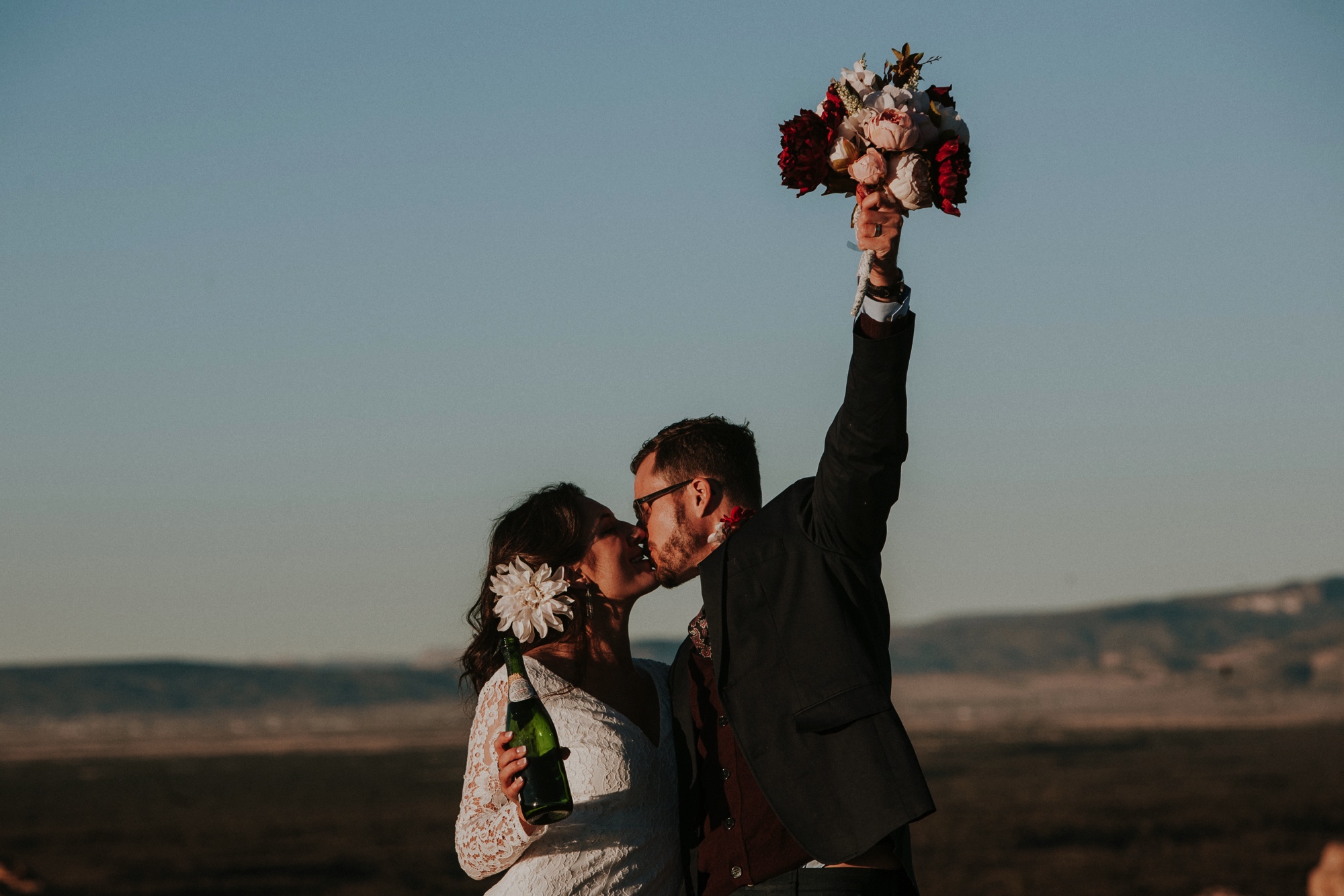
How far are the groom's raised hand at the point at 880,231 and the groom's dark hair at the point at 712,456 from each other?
1133 mm

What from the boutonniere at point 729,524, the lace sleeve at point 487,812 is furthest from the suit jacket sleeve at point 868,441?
the lace sleeve at point 487,812

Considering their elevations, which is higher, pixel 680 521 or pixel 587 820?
pixel 680 521

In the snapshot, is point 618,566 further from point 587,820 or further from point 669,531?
point 587,820

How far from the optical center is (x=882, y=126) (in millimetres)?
3637

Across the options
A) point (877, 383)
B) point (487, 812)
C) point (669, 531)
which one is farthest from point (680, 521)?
point (877, 383)

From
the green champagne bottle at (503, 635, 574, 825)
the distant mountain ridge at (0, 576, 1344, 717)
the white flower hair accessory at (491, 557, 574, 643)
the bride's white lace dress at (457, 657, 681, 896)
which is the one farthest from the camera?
the distant mountain ridge at (0, 576, 1344, 717)

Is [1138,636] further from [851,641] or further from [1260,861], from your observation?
[851,641]

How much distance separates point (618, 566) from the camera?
4.98 metres

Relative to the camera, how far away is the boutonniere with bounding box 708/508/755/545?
176 inches

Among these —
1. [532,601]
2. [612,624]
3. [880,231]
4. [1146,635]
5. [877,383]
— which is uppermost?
[880,231]

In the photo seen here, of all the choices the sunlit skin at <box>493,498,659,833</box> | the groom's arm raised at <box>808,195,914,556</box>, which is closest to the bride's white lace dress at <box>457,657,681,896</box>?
the sunlit skin at <box>493,498,659,833</box>

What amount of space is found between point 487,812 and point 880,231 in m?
2.10

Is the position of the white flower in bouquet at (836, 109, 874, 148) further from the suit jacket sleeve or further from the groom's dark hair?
the groom's dark hair

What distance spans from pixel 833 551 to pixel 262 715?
168 m
